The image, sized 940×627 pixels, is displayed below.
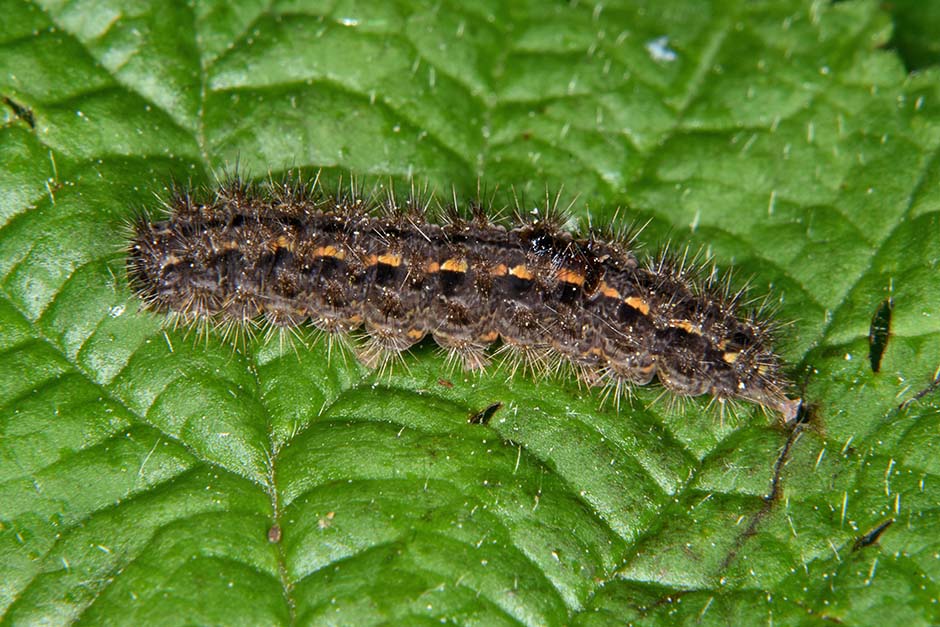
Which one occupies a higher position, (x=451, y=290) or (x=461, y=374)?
(x=451, y=290)

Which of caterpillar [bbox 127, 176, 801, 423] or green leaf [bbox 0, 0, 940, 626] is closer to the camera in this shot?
green leaf [bbox 0, 0, 940, 626]

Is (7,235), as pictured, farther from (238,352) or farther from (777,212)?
(777,212)

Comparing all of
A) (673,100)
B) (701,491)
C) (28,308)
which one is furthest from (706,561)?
(28,308)

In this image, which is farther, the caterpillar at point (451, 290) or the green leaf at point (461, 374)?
the caterpillar at point (451, 290)
